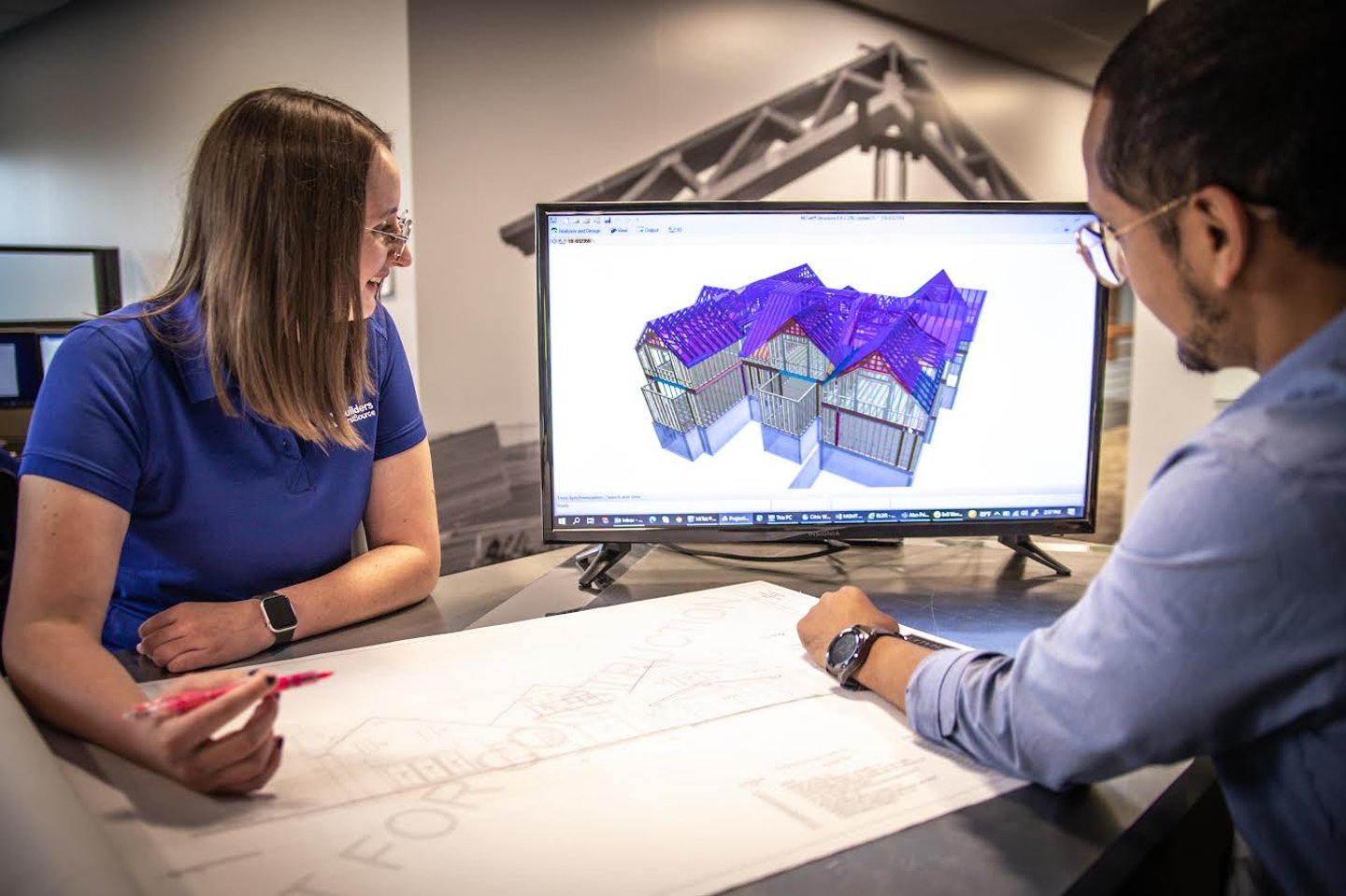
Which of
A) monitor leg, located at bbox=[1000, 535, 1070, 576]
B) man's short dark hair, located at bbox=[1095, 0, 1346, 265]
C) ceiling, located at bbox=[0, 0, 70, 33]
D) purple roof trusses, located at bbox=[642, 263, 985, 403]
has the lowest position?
monitor leg, located at bbox=[1000, 535, 1070, 576]

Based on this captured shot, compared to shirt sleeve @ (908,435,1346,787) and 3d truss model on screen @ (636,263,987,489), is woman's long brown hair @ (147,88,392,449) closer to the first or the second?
3d truss model on screen @ (636,263,987,489)

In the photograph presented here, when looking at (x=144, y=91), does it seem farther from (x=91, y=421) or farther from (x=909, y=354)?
(x=909, y=354)

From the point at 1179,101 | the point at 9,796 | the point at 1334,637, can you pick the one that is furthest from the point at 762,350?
the point at 9,796

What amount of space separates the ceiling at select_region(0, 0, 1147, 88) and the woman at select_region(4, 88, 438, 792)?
3.28 meters

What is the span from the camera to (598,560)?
1.31 meters

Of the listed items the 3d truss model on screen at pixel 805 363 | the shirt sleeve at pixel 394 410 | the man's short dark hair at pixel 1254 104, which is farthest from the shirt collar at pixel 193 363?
the man's short dark hair at pixel 1254 104

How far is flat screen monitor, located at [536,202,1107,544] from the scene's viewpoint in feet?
3.99

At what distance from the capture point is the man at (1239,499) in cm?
57

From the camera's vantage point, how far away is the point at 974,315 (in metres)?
1.24

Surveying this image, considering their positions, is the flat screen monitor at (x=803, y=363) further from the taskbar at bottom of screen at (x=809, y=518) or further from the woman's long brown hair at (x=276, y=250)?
the woman's long brown hair at (x=276, y=250)

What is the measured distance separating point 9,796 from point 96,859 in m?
0.10

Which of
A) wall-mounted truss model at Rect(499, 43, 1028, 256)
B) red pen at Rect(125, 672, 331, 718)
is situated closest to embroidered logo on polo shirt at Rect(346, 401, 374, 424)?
red pen at Rect(125, 672, 331, 718)

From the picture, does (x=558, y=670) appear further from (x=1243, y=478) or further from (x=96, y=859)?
(x=1243, y=478)

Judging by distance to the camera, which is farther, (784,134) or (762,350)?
(784,134)
